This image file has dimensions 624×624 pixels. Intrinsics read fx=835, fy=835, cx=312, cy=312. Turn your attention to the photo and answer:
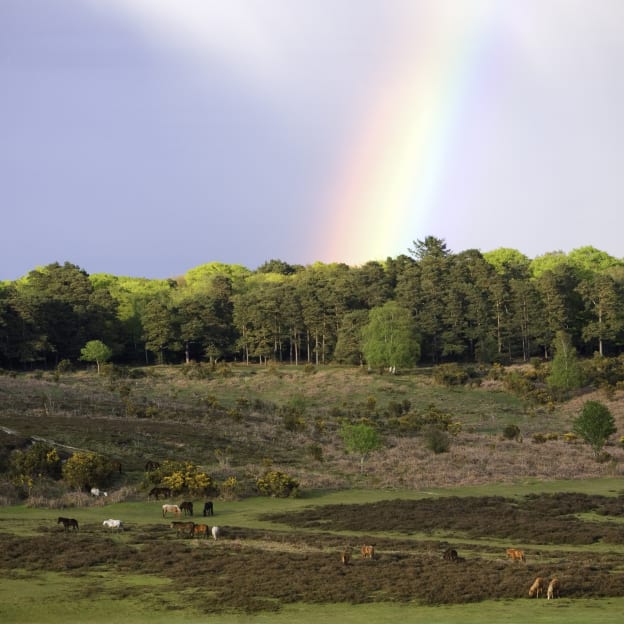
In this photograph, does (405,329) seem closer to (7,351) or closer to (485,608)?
(7,351)

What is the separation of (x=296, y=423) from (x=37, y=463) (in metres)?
28.4

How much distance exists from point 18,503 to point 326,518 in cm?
1625

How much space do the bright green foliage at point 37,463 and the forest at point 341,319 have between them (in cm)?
6425

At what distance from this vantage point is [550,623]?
63.7 feet

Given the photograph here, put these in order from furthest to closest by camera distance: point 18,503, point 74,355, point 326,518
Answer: point 74,355, point 18,503, point 326,518

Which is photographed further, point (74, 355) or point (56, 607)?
point (74, 355)

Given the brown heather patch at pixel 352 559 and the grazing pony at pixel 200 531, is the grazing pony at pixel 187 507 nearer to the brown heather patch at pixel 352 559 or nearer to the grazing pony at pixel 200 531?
the brown heather patch at pixel 352 559

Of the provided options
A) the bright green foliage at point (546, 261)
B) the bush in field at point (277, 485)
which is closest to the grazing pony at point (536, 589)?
the bush in field at point (277, 485)

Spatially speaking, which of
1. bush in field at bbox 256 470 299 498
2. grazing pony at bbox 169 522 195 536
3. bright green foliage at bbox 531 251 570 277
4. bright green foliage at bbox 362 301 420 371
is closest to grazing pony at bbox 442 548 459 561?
grazing pony at bbox 169 522 195 536

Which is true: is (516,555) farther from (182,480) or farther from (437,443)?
(437,443)

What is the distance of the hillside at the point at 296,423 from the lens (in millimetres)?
55094

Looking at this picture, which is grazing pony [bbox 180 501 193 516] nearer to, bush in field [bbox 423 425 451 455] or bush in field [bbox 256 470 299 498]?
bush in field [bbox 256 470 299 498]

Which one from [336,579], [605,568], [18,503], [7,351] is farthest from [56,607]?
[7,351]

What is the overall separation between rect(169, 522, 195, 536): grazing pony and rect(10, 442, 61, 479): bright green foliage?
49.8 ft
